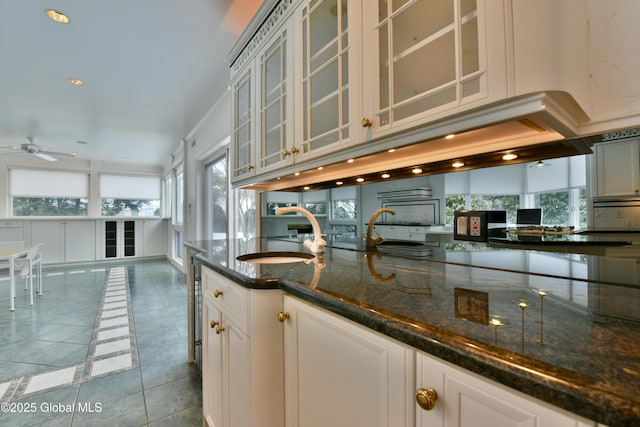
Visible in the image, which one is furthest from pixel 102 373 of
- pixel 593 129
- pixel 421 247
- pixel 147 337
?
pixel 593 129

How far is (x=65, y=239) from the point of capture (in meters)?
6.19

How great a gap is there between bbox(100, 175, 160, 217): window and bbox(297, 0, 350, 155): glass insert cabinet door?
24.4ft

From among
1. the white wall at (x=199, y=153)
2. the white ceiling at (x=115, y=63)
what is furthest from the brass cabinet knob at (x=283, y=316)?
the white wall at (x=199, y=153)

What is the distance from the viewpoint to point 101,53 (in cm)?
232

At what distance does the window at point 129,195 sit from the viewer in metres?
6.79

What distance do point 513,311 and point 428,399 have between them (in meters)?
0.24

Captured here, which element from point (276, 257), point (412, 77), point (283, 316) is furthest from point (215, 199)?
point (412, 77)

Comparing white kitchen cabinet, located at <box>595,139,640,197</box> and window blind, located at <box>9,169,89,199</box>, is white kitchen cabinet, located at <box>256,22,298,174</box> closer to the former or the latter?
white kitchen cabinet, located at <box>595,139,640,197</box>

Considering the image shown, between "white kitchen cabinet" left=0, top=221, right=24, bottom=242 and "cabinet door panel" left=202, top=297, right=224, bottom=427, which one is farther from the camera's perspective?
"white kitchen cabinet" left=0, top=221, right=24, bottom=242

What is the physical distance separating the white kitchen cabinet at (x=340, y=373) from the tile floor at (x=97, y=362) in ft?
3.69

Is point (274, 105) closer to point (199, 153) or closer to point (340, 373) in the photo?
point (340, 373)

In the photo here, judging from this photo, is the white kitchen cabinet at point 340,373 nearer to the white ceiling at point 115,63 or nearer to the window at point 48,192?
the white ceiling at point 115,63

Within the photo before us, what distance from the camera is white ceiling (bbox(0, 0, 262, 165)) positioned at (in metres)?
1.86

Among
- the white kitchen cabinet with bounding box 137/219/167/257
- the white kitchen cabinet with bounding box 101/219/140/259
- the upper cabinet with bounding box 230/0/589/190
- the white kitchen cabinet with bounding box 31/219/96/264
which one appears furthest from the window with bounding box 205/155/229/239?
the white kitchen cabinet with bounding box 31/219/96/264
